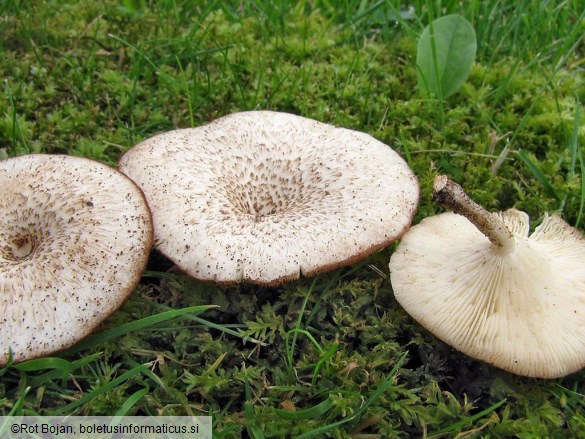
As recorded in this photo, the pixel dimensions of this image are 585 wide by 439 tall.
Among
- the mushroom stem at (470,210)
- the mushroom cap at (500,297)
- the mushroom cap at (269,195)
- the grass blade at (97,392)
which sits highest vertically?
the mushroom stem at (470,210)

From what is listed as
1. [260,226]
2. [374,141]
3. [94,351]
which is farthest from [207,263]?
[374,141]

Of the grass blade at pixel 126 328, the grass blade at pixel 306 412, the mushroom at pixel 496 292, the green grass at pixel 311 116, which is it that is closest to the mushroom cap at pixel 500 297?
the mushroom at pixel 496 292

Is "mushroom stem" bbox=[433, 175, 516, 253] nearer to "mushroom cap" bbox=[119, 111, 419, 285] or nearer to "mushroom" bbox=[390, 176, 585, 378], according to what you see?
"mushroom" bbox=[390, 176, 585, 378]

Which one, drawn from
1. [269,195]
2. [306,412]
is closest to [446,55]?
[269,195]

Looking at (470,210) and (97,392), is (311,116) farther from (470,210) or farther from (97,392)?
(97,392)

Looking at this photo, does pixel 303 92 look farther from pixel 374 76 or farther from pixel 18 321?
pixel 18 321

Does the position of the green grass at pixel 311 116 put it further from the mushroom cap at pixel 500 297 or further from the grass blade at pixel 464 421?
→ the mushroom cap at pixel 500 297
